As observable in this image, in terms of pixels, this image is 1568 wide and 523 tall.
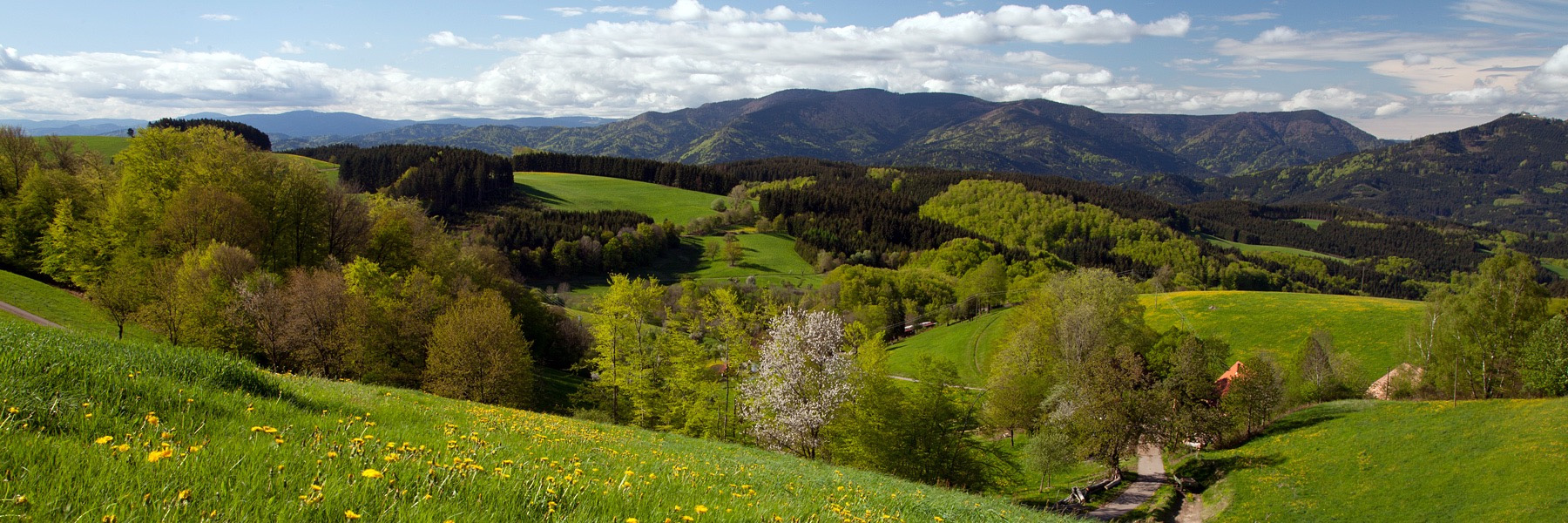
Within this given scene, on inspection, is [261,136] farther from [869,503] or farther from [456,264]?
[869,503]

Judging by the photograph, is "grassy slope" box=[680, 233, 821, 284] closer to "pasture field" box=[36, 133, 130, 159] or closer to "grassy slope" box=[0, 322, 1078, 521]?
"pasture field" box=[36, 133, 130, 159]

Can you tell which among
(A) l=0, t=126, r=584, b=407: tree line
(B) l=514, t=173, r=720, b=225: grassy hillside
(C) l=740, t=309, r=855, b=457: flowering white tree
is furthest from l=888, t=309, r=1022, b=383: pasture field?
(B) l=514, t=173, r=720, b=225: grassy hillside

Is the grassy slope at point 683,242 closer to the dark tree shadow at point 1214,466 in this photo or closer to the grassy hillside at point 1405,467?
the dark tree shadow at point 1214,466

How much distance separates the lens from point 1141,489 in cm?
4084

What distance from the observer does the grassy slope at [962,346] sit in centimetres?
7731

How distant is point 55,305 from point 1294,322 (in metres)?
95.4

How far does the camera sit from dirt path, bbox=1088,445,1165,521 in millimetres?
36406

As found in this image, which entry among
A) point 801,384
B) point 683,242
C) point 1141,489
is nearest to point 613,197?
point 683,242

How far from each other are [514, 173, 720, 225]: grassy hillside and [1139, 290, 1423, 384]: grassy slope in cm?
11626

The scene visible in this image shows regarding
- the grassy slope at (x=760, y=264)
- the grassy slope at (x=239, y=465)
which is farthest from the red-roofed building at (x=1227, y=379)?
the grassy slope at (x=760, y=264)

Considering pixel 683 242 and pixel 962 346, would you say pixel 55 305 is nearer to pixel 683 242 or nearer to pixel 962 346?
pixel 962 346

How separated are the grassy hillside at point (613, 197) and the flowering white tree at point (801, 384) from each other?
132999 mm

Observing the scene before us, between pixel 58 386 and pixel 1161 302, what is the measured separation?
93.4 metres

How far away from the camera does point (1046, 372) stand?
52406 millimetres
